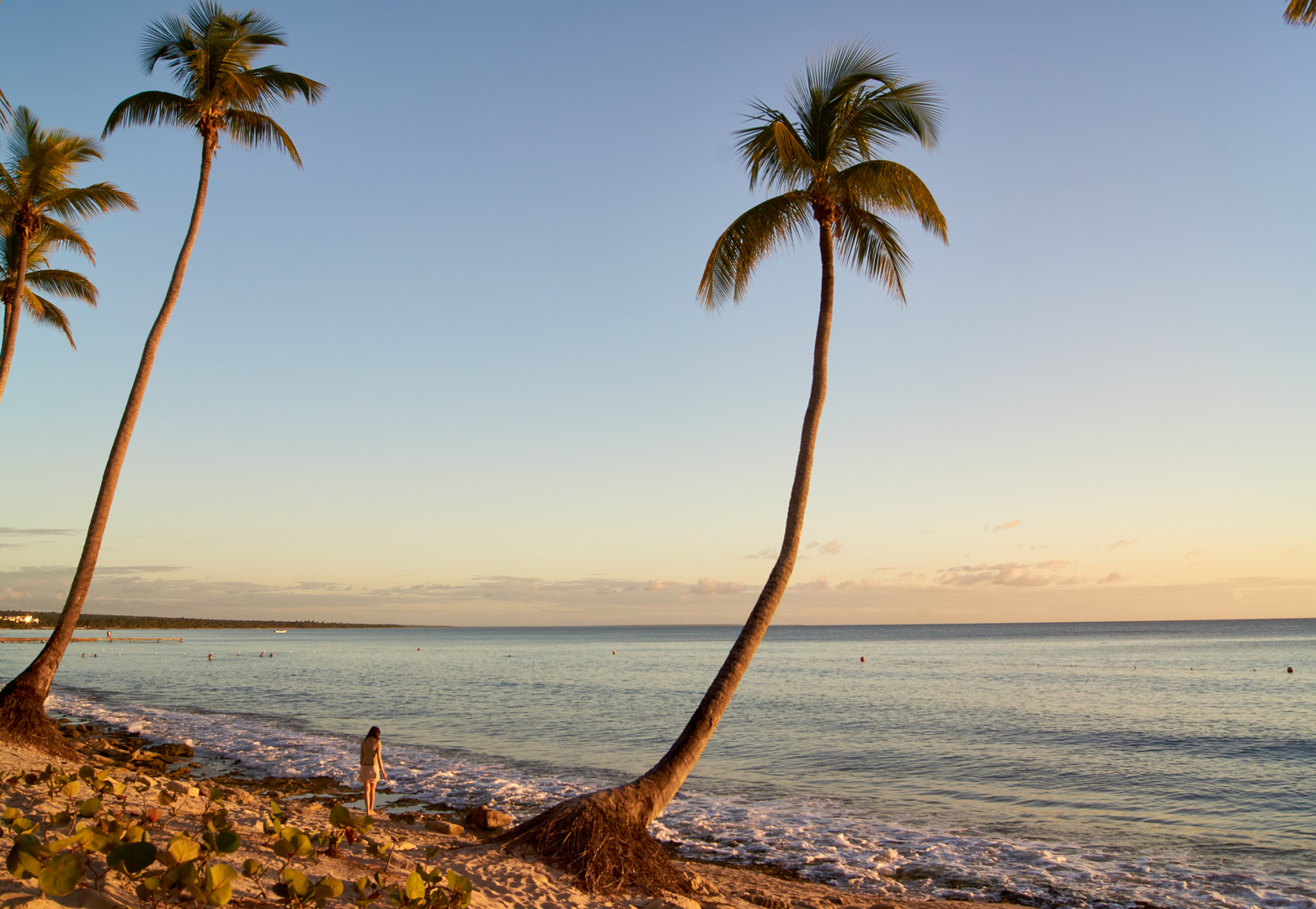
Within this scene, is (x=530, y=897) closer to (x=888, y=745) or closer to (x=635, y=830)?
(x=635, y=830)

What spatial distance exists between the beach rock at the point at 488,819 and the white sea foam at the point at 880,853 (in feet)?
5.84

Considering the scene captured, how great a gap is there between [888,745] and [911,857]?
40.7 feet

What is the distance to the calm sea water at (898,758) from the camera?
12734 millimetres

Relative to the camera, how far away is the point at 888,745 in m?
24.6

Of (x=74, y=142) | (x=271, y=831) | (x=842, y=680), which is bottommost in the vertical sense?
(x=842, y=680)

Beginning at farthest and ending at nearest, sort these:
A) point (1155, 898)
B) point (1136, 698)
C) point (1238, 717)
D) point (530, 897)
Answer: point (1136, 698) < point (1238, 717) < point (1155, 898) < point (530, 897)

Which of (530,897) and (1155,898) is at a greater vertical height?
(530,897)

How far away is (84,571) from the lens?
1338 centimetres

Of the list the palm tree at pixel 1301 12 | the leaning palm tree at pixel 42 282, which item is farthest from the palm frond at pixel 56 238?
the palm tree at pixel 1301 12

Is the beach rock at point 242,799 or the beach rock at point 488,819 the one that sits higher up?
the beach rock at point 242,799

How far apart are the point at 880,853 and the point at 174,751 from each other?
1796cm

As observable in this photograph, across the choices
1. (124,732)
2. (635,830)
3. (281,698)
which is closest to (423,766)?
(124,732)

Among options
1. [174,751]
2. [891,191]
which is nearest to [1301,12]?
[891,191]

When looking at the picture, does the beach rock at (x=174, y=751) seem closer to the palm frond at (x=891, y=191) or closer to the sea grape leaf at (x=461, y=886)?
the sea grape leaf at (x=461, y=886)
